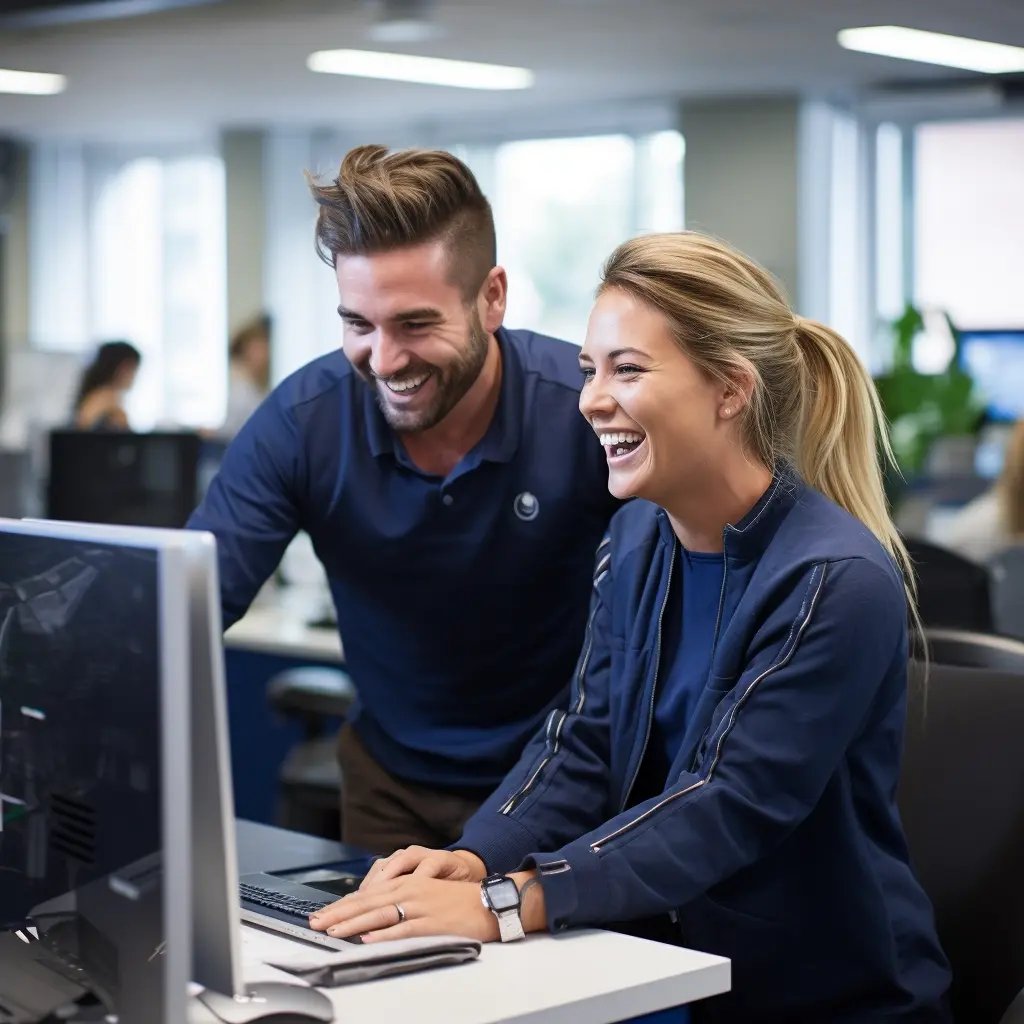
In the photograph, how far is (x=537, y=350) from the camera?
2.25m

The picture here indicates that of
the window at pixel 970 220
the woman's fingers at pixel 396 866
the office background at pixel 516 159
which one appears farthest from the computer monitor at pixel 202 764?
the window at pixel 970 220

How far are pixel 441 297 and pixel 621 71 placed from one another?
7.34 metres

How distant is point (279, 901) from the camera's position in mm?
1595

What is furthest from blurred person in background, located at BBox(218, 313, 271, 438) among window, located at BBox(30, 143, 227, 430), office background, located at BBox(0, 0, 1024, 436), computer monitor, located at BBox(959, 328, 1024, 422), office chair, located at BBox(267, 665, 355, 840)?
office chair, located at BBox(267, 665, 355, 840)

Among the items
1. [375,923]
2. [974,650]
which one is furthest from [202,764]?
[974,650]

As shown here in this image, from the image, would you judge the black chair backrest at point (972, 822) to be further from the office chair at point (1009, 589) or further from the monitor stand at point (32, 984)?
the office chair at point (1009, 589)

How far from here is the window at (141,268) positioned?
12.0 meters

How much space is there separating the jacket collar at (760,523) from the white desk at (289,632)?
2.10 meters

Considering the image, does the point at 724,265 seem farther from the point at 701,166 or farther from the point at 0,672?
the point at 701,166

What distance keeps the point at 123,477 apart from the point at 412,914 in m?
3.07

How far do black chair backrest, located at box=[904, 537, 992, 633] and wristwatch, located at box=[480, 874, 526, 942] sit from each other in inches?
82.9

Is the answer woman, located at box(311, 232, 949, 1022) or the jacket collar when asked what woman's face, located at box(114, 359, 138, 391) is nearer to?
woman, located at box(311, 232, 949, 1022)

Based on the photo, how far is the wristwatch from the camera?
146 cm

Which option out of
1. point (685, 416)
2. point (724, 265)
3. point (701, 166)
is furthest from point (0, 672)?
point (701, 166)
